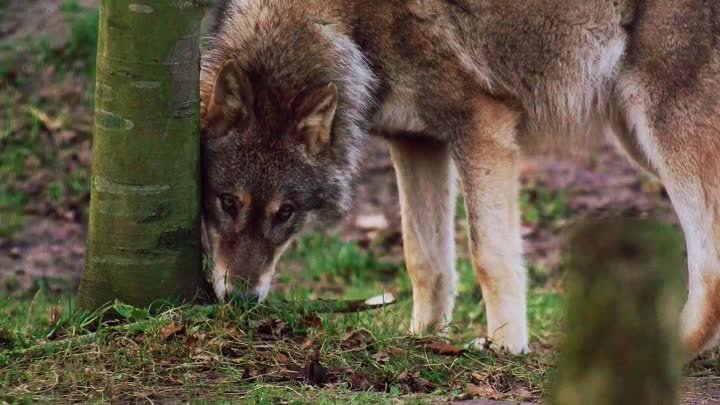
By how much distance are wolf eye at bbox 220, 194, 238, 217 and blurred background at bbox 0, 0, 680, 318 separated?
209cm

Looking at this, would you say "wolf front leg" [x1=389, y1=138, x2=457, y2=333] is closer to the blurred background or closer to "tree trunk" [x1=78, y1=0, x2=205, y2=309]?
the blurred background

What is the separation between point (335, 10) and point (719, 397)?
2500 millimetres

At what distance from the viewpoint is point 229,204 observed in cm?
488

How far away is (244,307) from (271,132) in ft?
3.06

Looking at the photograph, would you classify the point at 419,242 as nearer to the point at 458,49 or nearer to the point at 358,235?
the point at 458,49

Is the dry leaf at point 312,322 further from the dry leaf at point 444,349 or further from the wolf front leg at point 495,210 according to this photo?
the wolf front leg at point 495,210

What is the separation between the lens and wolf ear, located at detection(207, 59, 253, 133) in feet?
16.2

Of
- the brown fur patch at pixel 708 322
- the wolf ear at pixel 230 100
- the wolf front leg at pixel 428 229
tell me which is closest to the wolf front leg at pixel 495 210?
the wolf front leg at pixel 428 229

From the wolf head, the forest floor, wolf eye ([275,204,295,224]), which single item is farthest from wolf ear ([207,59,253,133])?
the forest floor

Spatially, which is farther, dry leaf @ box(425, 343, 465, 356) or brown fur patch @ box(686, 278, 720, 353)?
brown fur patch @ box(686, 278, 720, 353)

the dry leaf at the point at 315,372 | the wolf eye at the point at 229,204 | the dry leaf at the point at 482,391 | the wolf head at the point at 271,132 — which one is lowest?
the dry leaf at the point at 482,391

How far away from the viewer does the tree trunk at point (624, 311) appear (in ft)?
6.23

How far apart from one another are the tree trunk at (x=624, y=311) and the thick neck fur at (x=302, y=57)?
3.23 meters

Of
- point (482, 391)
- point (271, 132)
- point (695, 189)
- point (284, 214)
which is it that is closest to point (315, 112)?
point (271, 132)
